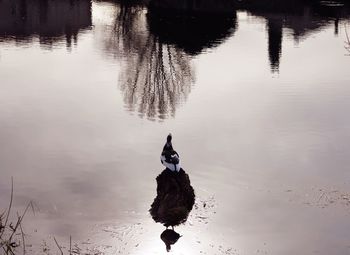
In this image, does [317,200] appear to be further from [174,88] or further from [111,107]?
[174,88]

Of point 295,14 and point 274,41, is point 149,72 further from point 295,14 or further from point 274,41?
point 295,14

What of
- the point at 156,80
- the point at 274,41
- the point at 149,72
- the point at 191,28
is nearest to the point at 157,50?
the point at 149,72

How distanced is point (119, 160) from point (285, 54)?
33.9 metres

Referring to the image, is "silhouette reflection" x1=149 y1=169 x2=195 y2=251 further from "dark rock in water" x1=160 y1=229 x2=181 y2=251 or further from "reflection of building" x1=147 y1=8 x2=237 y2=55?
"reflection of building" x1=147 y1=8 x2=237 y2=55

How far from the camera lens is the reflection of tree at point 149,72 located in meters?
42.4

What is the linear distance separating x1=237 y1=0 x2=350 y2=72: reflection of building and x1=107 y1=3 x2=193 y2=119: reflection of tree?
1264cm

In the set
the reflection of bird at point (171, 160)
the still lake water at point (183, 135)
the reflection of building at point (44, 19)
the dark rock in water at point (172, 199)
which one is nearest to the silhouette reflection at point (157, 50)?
the still lake water at point (183, 135)

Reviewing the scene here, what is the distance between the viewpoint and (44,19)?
77.2m

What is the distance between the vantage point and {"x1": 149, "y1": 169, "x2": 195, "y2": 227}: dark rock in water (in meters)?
24.0

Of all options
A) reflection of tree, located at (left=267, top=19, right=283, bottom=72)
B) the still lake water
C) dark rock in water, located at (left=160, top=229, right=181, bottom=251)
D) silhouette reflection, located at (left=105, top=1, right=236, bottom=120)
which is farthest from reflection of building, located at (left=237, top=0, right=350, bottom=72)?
dark rock in water, located at (left=160, top=229, right=181, bottom=251)

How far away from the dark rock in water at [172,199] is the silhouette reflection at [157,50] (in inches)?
559

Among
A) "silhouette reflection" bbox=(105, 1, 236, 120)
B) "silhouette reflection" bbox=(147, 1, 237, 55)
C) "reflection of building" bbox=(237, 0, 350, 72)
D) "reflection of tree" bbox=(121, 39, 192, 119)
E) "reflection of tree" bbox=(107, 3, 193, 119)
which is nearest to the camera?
"reflection of tree" bbox=(121, 39, 192, 119)

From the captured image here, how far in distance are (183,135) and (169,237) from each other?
12.3m

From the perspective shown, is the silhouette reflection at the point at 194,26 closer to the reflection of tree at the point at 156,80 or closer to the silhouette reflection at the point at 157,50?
the silhouette reflection at the point at 157,50
